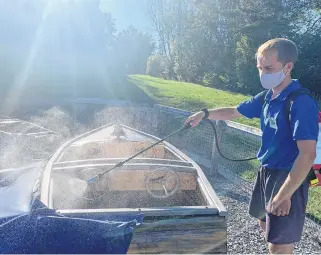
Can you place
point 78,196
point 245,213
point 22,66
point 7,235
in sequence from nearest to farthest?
point 7,235
point 78,196
point 245,213
point 22,66

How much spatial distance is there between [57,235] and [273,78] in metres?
2.03

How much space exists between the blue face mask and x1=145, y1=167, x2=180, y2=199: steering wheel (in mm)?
2246

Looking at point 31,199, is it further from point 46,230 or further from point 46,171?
point 46,171

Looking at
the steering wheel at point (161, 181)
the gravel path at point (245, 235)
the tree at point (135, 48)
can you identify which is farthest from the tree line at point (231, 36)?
the steering wheel at point (161, 181)

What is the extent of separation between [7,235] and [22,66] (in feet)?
79.0

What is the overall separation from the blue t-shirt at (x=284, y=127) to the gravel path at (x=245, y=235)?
77.4 inches

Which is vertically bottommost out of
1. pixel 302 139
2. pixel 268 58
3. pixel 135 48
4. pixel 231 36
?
pixel 302 139

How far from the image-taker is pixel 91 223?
→ 2.55m

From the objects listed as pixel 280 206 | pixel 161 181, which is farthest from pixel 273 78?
pixel 161 181

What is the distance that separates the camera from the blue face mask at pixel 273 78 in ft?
9.06

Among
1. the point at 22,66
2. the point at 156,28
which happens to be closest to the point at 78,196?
the point at 22,66

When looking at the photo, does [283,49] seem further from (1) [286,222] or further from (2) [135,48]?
(2) [135,48]

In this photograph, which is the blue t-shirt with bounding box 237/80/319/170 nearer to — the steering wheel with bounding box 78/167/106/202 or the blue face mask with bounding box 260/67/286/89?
the blue face mask with bounding box 260/67/286/89

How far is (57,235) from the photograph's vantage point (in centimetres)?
242
